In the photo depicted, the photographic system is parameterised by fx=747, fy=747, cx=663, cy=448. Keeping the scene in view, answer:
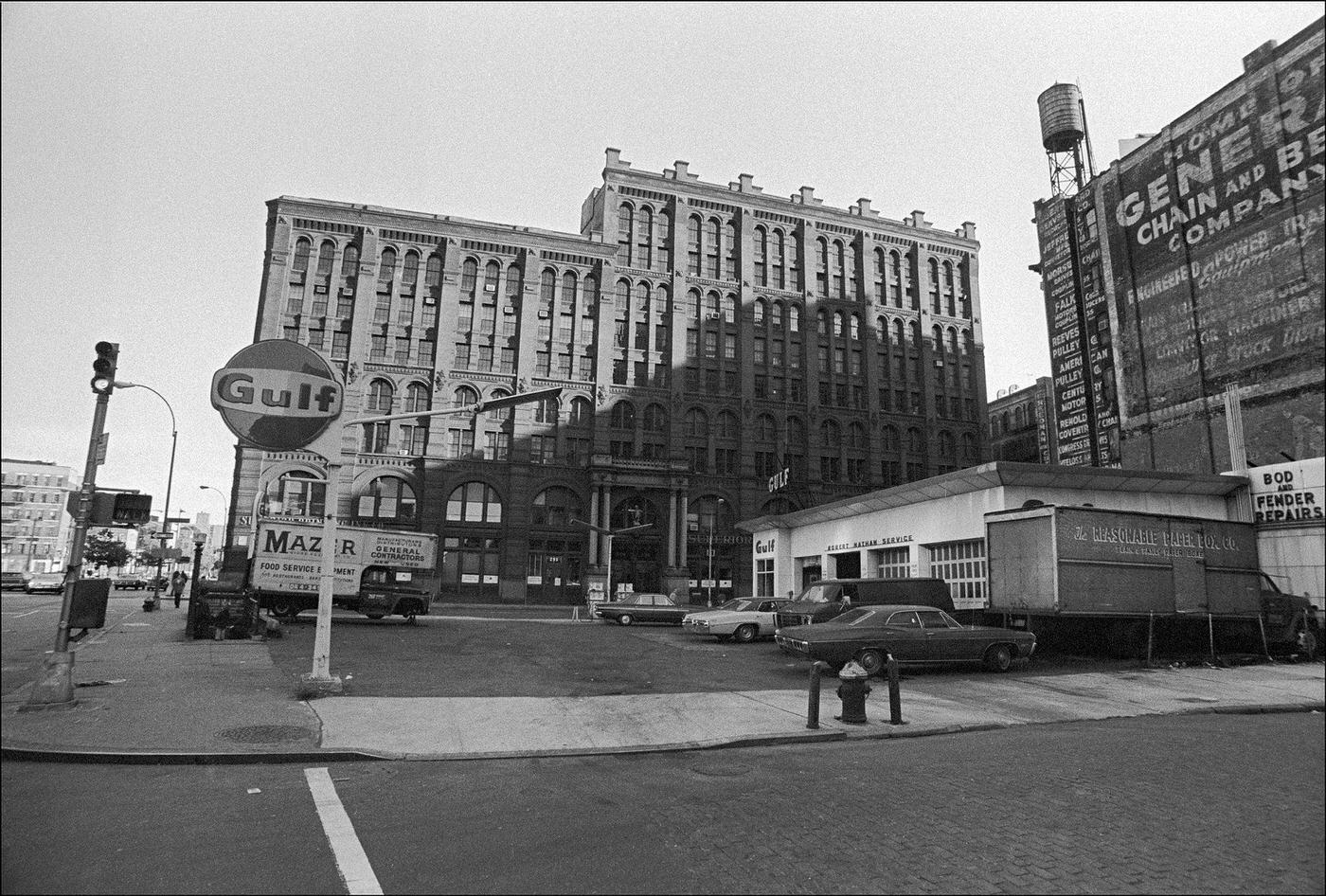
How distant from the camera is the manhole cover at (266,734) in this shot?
28.2ft

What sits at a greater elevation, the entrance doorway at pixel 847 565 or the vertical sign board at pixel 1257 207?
the vertical sign board at pixel 1257 207

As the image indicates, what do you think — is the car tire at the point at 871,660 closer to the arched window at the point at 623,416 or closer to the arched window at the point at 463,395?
the arched window at the point at 623,416

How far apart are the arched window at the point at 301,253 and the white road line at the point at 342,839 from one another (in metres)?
54.5

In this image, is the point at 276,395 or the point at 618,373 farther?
the point at 618,373

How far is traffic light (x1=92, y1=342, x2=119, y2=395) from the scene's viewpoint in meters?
9.38

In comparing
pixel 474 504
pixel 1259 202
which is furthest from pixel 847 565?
pixel 474 504

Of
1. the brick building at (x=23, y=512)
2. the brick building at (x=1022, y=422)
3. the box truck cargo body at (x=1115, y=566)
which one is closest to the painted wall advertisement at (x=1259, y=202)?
the box truck cargo body at (x=1115, y=566)

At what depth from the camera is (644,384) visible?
59.2 metres

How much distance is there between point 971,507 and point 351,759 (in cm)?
1968

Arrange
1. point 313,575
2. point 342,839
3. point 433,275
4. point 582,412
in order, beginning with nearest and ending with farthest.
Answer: point 342,839
point 313,575
point 433,275
point 582,412

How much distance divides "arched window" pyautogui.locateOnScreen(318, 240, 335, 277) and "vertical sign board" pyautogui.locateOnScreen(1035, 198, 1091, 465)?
47.8m

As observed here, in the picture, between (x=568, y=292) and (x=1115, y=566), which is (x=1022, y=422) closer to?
(x=568, y=292)

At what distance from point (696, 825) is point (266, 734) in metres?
5.83

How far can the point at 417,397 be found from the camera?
5478 cm
